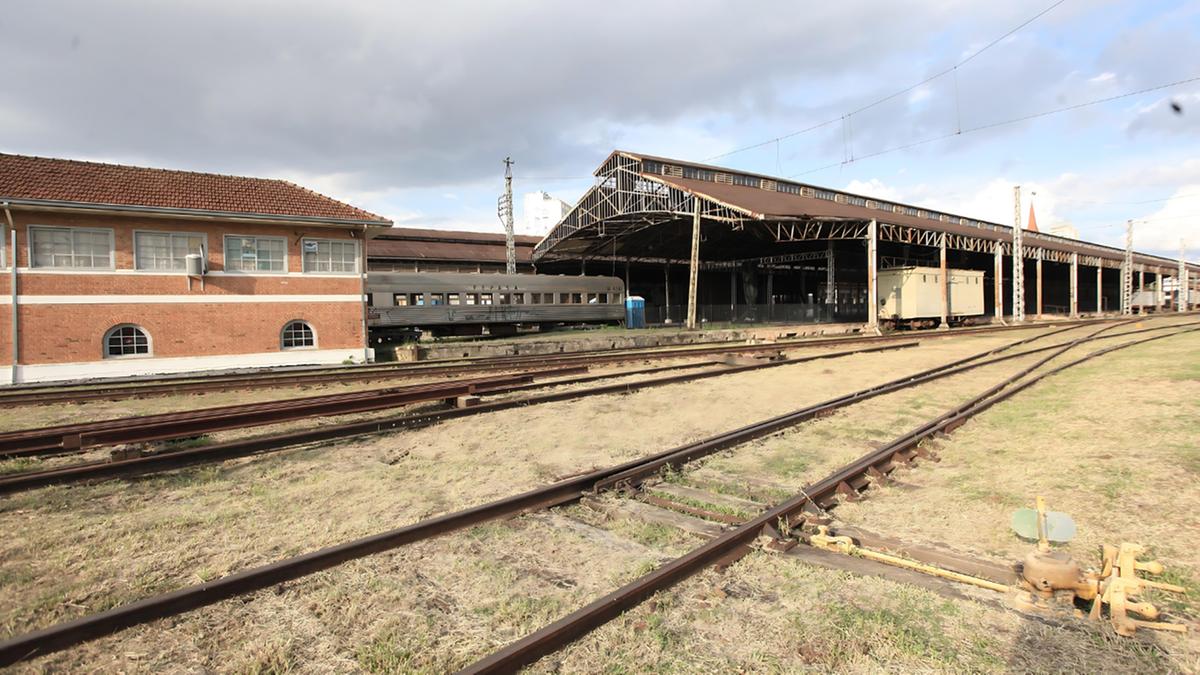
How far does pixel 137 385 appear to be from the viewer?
1502 centimetres

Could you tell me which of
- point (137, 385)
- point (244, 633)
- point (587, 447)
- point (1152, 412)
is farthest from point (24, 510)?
point (1152, 412)

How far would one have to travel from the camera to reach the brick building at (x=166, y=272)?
16734mm

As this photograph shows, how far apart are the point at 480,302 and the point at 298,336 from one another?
36.2ft

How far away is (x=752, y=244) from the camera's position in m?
40.7

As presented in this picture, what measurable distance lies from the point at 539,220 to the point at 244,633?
6232cm

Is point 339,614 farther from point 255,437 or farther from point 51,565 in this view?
point 255,437

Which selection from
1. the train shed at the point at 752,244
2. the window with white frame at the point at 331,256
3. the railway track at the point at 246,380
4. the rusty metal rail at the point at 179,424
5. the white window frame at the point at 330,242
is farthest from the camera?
the train shed at the point at 752,244

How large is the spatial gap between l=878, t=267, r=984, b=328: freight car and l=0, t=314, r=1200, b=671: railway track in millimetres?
28669

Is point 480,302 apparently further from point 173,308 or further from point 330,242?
point 173,308

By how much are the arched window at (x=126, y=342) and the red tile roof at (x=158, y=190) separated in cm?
376

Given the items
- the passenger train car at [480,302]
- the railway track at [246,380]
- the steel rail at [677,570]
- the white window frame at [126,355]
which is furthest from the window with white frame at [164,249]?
Result: the steel rail at [677,570]

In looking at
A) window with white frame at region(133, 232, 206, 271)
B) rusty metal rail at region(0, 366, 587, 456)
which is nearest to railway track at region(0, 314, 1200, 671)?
rusty metal rail at region(0, 366, 587, 456)

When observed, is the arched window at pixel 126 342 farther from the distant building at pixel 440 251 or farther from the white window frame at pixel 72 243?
the distant building at pixel 440 251

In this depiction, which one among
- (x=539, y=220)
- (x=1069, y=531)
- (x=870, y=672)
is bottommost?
(x=870, y=672)
